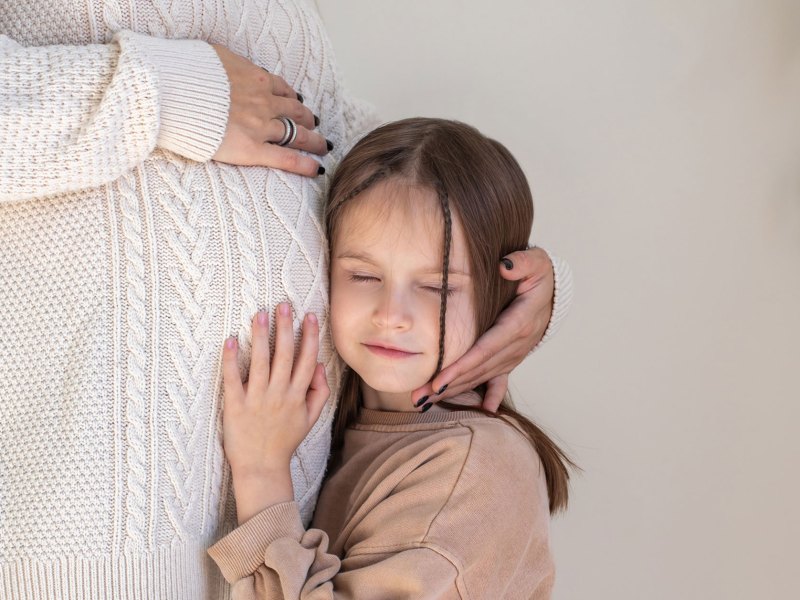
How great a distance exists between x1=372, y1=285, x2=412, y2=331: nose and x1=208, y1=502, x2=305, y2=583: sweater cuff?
30 centimetres

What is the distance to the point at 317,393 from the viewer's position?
116 cm

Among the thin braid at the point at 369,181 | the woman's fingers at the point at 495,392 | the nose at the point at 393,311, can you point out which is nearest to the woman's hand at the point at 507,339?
the woman's fingers at the point at 495,392

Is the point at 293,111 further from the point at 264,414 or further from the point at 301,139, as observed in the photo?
the point at 264,414

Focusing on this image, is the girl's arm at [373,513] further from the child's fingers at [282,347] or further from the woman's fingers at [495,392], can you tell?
the woman's fingers at [495,392]

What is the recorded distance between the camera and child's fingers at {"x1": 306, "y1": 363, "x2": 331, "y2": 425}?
116 centimetres

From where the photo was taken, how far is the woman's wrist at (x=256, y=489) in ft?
3.52

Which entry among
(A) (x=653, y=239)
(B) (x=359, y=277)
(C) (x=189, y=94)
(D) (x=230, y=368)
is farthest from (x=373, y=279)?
(A) (x=653, y=239)

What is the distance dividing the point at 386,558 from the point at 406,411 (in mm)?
292

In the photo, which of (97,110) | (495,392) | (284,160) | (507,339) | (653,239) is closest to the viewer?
(97,110)

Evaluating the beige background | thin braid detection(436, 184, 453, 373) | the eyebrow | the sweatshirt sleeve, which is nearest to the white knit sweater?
the sweatshirt sleeve

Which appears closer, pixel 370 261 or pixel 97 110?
pixel 97 110

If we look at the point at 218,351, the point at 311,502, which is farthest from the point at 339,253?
the point at 311,502

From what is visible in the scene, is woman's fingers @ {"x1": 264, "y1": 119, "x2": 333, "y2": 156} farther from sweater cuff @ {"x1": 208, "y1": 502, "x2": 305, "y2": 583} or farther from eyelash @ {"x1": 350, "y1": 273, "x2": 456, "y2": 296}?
sweater cuff @ {"x1": 208, "y1": 502, "x2": 305, "y2": 583}

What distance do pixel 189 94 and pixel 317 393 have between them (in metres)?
0.45
